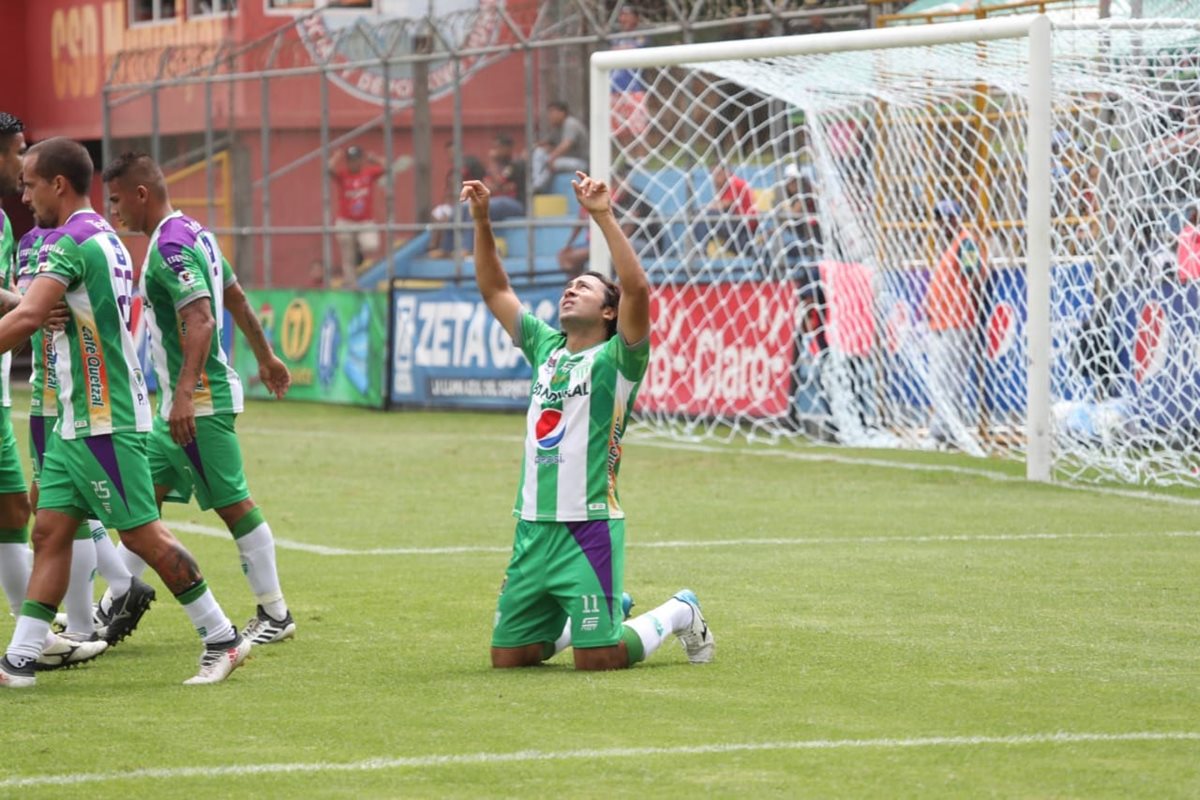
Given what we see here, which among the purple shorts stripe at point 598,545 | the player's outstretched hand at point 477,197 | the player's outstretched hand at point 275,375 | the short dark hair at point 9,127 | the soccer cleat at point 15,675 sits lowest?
the soccer cleat at point 15,675

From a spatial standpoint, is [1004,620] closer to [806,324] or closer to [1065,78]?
[1065,78]

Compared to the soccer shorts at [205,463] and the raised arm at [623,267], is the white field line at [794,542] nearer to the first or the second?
the soccer shorts at [205,463]

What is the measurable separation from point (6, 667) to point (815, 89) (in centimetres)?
1072

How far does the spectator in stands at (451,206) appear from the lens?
73.6ft

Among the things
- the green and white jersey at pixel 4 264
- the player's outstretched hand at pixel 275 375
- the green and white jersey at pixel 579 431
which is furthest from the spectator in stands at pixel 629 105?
the green and white jersey at pixel 579 431

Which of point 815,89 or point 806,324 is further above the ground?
point 815,89

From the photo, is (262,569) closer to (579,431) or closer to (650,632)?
(579,431)

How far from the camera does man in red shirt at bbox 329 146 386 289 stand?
77.1 ft

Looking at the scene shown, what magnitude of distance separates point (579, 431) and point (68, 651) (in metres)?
2.06

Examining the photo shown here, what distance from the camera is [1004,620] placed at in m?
7.96

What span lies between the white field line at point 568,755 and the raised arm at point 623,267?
1720mm

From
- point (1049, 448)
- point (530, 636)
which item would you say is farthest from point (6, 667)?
point (1049, 448)

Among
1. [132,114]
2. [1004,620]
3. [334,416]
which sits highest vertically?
[132,114]

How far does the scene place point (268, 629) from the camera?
7.81 m
